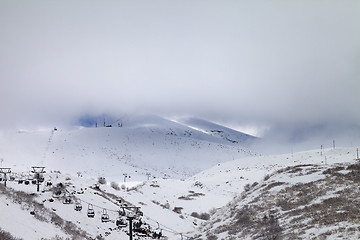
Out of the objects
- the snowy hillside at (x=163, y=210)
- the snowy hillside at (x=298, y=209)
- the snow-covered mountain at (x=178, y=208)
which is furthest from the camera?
the snowy hillside at (x=163, y=210)

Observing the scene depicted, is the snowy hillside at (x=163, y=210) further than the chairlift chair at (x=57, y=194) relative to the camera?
No

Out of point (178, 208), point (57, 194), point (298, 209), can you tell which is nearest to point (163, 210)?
point (178, 208)

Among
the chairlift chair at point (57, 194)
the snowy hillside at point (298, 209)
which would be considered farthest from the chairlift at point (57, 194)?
the snowy hillside at point (298, 209)

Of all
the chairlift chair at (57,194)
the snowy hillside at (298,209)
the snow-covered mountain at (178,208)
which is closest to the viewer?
the snowy hillside at (298,209)

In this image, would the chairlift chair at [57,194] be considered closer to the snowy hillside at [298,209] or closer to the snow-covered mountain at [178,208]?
the snow-covered mountain at [178,208]

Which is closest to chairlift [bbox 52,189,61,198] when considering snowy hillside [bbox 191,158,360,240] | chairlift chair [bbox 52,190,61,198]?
chairlift chair [bbox 52,190,61,198]

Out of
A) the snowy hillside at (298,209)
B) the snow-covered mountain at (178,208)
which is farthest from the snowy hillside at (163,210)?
the snowy hillside at (298,209)

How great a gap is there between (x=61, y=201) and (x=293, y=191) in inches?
1444

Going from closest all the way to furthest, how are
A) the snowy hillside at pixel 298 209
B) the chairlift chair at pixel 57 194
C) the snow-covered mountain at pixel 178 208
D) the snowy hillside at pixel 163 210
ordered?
the snowy hillside at pixel 298 209 < the snow-covered mountain at pixel 178 208 < the snowy hillside at pixel 163 210 < the chairlift chair at pixel 57 194

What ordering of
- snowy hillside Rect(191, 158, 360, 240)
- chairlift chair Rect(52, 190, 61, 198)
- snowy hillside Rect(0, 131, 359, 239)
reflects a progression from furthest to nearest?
chairlift chair Rect(52, 190, 61, 198) < snowy hillside Rect(0, 131, 359, 239) < snowy hillside Rect(191, 158, 360, 240)

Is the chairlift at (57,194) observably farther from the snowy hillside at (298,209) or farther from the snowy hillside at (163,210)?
the snowy hillside at (298,209)

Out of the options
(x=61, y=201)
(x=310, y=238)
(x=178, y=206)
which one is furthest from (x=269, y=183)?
(x=178, y=206)

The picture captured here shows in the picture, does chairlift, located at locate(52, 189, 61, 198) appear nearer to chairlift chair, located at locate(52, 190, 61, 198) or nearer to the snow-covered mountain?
chairlift chair, located at locate(52, 190, 61, 198)

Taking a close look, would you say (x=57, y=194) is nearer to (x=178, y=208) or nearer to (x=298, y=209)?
(x=298, y=209)
